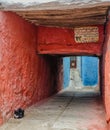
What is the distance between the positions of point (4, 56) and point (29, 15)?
918 millimetres

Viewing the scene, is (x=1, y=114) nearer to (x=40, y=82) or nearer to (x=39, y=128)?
(x=39, y=128)

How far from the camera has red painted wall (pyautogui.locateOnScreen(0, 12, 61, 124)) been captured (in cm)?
368

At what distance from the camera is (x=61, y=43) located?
17.6 ft

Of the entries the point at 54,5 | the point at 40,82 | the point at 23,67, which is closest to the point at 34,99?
the point at 40,82

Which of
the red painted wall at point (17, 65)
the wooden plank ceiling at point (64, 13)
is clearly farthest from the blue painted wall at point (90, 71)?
the wooden plank ceiling at point (64, 13)

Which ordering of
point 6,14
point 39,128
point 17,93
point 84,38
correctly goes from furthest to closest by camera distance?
point 84,38 < point 17,93 < point 6,14 < point 39,128

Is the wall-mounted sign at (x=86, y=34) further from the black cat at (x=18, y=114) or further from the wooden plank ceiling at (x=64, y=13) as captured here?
the black cat at (x=18, y=114)

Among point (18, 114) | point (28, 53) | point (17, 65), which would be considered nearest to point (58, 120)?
point (18, 114)

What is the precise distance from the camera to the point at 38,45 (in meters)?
5.44

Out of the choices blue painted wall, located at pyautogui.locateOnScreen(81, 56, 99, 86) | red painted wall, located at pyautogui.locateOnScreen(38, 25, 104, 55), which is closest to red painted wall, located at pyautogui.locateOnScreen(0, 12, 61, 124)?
red painted wall, located at pyautogui.locateOnScreen(38, 25, 104, 55)

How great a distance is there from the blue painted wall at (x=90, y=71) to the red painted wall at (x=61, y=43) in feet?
25.5

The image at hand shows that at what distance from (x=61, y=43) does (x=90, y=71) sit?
8178 millimetres

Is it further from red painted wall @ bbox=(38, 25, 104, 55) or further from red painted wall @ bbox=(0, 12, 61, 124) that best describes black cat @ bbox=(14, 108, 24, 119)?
red painted wall @ bbox=(38, 25, 104, 55)

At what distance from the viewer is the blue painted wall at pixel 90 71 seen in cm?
1306
